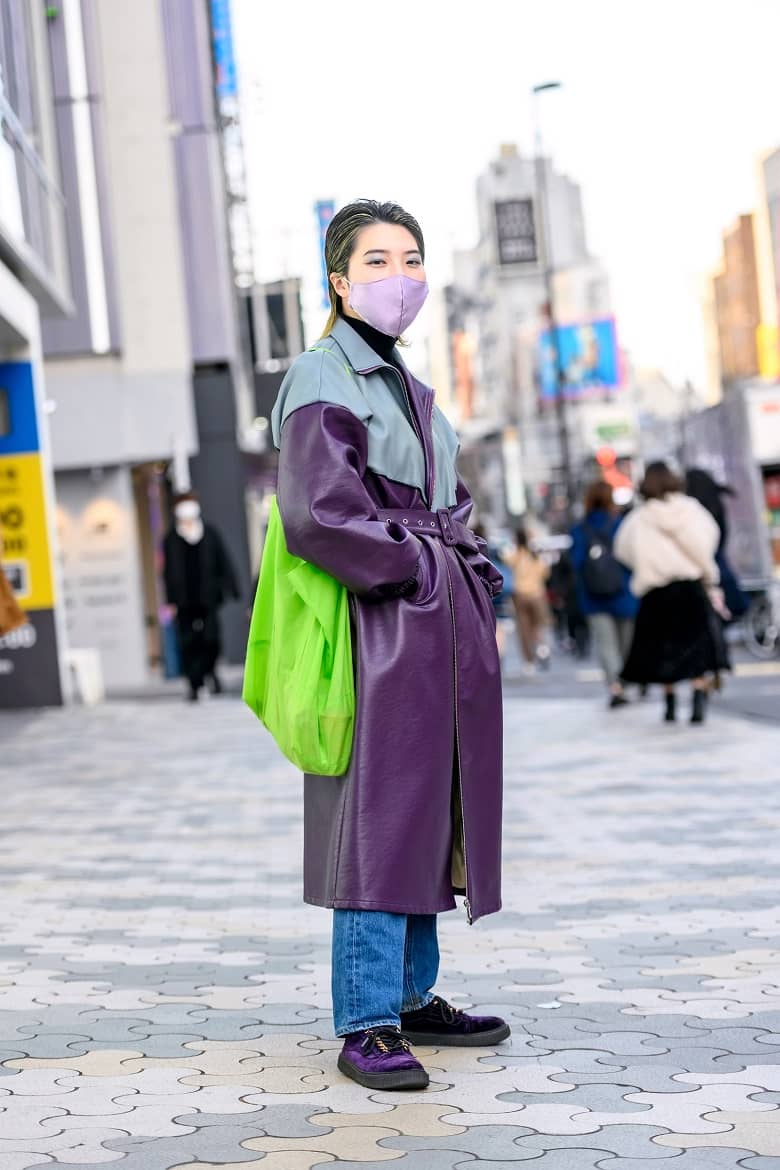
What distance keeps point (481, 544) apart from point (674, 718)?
9605 millimetres

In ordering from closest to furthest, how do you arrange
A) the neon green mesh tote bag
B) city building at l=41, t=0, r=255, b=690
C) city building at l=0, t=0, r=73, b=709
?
the neon green mesh tote bag
city building at l=0, t=0, r=73, b=709
city building at l=41, t=0, r=255, b=690

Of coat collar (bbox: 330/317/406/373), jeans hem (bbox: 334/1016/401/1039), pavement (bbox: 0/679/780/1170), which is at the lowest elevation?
pavement (bbox: 0/679/780/1170)

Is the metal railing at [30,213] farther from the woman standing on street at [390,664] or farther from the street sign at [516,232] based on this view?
the street sign at [516,232]

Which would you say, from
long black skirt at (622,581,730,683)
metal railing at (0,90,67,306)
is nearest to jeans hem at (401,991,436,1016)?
long black skirt at (622,581,730,683)

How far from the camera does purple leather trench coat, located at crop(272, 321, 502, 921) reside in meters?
3.92

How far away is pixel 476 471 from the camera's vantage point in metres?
146

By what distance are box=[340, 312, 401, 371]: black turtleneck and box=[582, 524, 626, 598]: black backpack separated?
37.0 ft

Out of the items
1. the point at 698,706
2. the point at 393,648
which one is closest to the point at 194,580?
the point at 698,706

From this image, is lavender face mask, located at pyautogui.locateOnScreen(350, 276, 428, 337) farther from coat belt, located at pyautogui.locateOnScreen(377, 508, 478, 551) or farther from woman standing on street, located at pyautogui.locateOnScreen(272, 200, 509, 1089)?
coat belt, located at pyautogui.locateOnScreen(377, 508, 478, 551)

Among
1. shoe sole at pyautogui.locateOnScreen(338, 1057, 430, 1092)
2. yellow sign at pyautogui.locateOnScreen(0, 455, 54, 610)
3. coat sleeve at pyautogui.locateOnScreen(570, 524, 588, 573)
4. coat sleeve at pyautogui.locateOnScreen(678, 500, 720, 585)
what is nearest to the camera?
shoe sole at pyautogui.locateOnScreen(338, 1057, 430, 1092)

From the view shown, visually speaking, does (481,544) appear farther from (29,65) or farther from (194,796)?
(29,65)

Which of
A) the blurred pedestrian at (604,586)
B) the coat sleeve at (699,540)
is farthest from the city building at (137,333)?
the coat sleeve at (699,540)

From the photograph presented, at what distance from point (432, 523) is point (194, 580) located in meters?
14.8

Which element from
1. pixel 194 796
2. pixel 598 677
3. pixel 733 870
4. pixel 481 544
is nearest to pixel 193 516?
pixel 598 677
